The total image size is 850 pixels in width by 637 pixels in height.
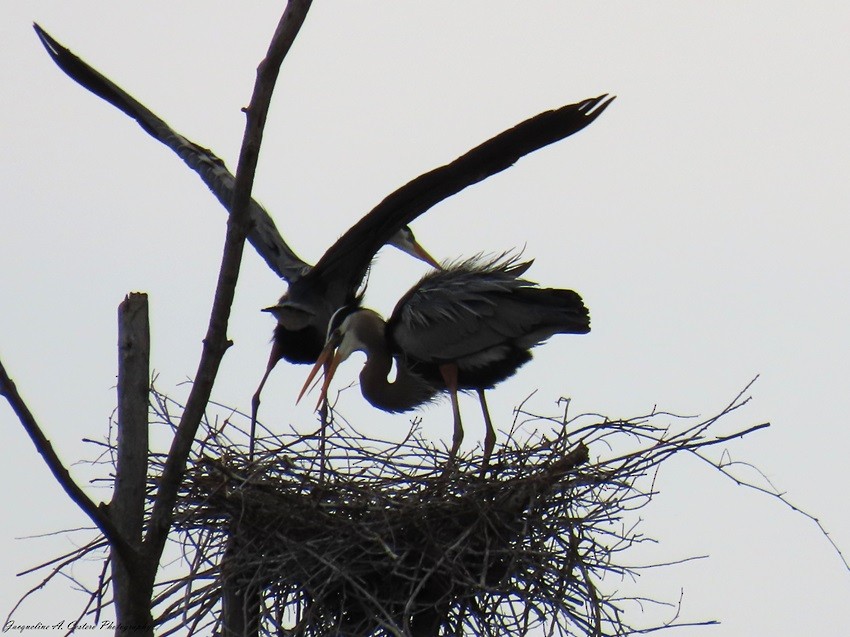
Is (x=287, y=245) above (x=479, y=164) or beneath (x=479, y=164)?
above

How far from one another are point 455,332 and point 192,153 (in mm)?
2174

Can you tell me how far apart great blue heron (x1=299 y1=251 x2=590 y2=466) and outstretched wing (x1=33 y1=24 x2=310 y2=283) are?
27.7 inches

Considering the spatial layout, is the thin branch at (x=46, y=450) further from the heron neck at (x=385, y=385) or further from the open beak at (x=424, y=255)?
the open beak at (x=424, y=255)

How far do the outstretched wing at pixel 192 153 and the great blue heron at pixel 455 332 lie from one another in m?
0.70

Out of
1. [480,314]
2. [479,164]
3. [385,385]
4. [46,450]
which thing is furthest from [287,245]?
[46,450]

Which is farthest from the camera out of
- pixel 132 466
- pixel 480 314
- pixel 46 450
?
pixel 480 314

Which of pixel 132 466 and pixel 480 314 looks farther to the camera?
pixel 480 314

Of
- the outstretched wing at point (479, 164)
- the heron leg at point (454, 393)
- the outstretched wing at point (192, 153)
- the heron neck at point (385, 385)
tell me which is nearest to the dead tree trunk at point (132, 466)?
the outstretched wing at point (479, 164)

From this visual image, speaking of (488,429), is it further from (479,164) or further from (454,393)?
(479,164)

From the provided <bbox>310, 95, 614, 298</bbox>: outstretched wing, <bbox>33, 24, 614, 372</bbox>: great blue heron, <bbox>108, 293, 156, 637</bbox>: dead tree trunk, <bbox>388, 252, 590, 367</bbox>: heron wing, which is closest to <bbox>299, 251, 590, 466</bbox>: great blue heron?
<bbox>388, 252, 590, 367</bbox>: heron wing

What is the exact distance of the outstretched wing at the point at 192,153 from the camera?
269 inches

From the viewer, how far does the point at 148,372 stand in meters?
2.99

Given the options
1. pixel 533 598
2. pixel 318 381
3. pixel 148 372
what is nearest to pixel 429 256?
pixel 318 381

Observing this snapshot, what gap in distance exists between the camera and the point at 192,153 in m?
7.25
